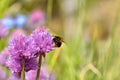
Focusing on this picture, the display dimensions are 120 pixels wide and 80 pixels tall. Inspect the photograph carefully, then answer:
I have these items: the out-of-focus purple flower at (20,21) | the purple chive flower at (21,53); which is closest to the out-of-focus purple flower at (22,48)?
the purple chive flower at (21,53)

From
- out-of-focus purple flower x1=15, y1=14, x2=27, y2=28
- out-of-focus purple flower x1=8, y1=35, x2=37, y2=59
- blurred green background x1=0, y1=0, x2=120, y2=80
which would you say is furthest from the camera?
out-of-focus purple flower x1=15, y1=14, x2=27, y2=28

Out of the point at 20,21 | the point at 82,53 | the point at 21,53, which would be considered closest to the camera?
the point at 21,53

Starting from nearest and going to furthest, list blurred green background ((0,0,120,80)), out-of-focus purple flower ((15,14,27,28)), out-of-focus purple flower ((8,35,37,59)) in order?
out-of-focus purple flower ((8,35,37,59))
blurred green background ((0,0,120,80))
out-of-focus purple flower ((15,14,27,28))

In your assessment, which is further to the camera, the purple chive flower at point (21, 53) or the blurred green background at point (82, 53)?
the blurred green background at point (82, 53)

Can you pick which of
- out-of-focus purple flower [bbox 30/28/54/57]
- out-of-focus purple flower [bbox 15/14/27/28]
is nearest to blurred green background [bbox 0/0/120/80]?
out-of-focus purple flower [bbox 15/14/27/28]

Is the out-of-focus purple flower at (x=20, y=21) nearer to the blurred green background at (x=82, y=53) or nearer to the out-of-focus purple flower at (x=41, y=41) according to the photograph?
the blurred green background at (x=82, y=53)

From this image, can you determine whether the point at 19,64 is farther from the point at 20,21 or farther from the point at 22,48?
the point at 20,21

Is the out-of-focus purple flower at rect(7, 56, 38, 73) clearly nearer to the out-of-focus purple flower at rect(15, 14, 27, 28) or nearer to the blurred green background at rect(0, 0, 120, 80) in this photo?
the blurred green background at rect(0, 0, 120, 80)

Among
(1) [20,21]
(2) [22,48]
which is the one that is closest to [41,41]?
(2) [22,48]

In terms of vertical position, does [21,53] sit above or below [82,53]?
above
